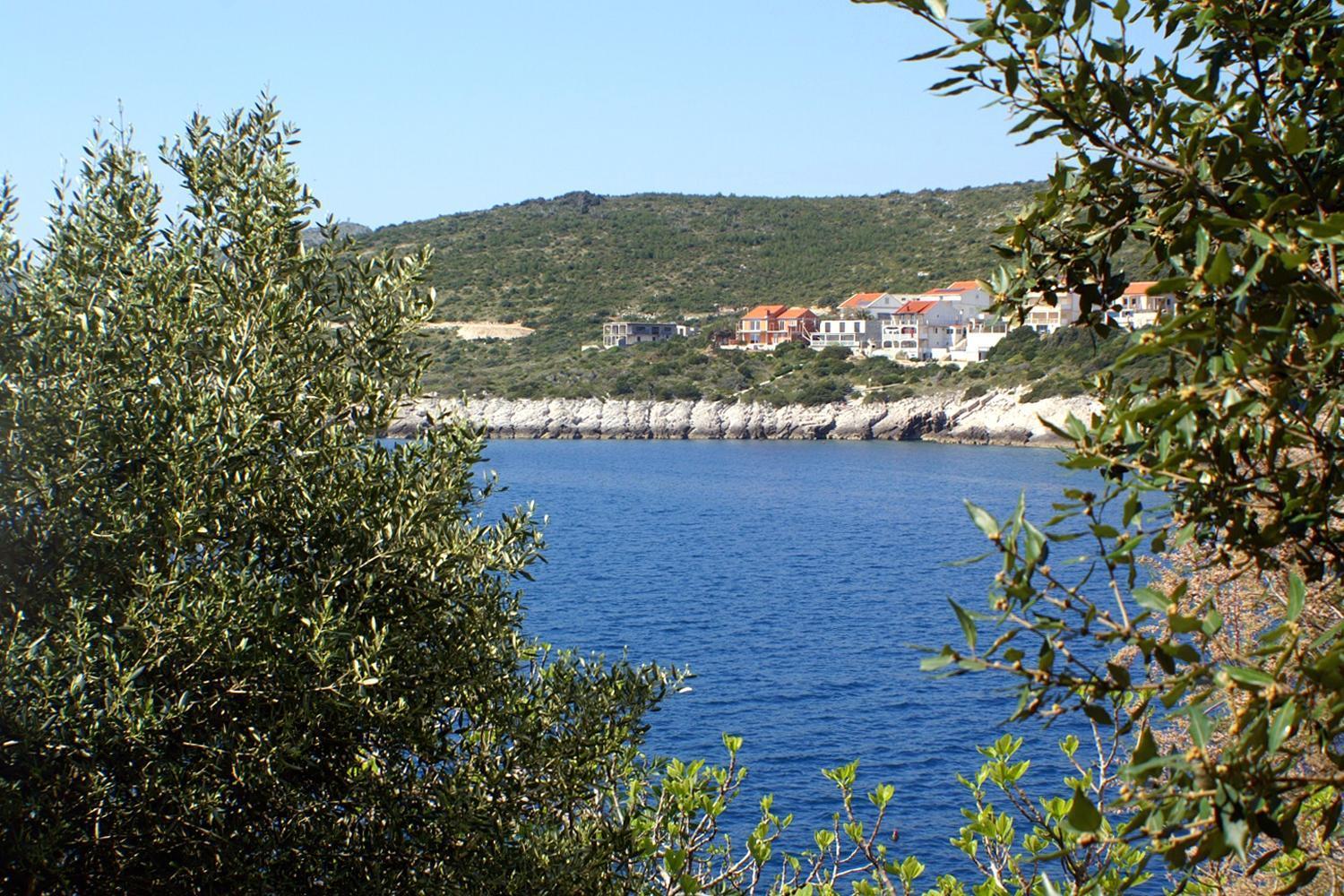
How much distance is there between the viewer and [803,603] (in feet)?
131

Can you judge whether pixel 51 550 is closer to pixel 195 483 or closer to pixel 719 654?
pixel 195 483

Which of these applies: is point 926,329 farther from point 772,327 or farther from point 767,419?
point 767,419

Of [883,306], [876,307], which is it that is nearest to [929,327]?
[883,306]

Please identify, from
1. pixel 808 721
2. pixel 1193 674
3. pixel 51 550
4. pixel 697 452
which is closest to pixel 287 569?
pixel 51 550

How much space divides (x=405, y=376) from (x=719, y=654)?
27.2 m

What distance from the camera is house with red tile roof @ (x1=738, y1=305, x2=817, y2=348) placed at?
4434 inches

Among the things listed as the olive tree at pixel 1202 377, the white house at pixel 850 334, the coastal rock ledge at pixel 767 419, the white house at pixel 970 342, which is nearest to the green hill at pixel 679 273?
the coastal rock ledge at pixel 767 419

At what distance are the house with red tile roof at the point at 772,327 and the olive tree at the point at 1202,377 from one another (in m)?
109

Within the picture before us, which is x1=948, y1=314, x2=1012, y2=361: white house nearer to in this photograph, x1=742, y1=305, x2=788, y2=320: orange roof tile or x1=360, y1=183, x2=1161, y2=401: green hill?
x1=360, y1=183, x2=1161, y2=401: green hill

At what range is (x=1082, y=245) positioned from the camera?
12.1 feet

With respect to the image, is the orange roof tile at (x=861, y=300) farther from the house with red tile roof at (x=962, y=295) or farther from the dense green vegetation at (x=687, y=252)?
the dense green vegetation at (x=687, y=252)

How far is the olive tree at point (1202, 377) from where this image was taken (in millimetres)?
2295

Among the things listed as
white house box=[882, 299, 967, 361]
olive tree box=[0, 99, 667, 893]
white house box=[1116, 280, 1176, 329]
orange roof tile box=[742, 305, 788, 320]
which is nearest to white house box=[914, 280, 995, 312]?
white house box=[882, 299, 967, 361]

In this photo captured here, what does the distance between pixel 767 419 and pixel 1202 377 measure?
9564 centimetres
